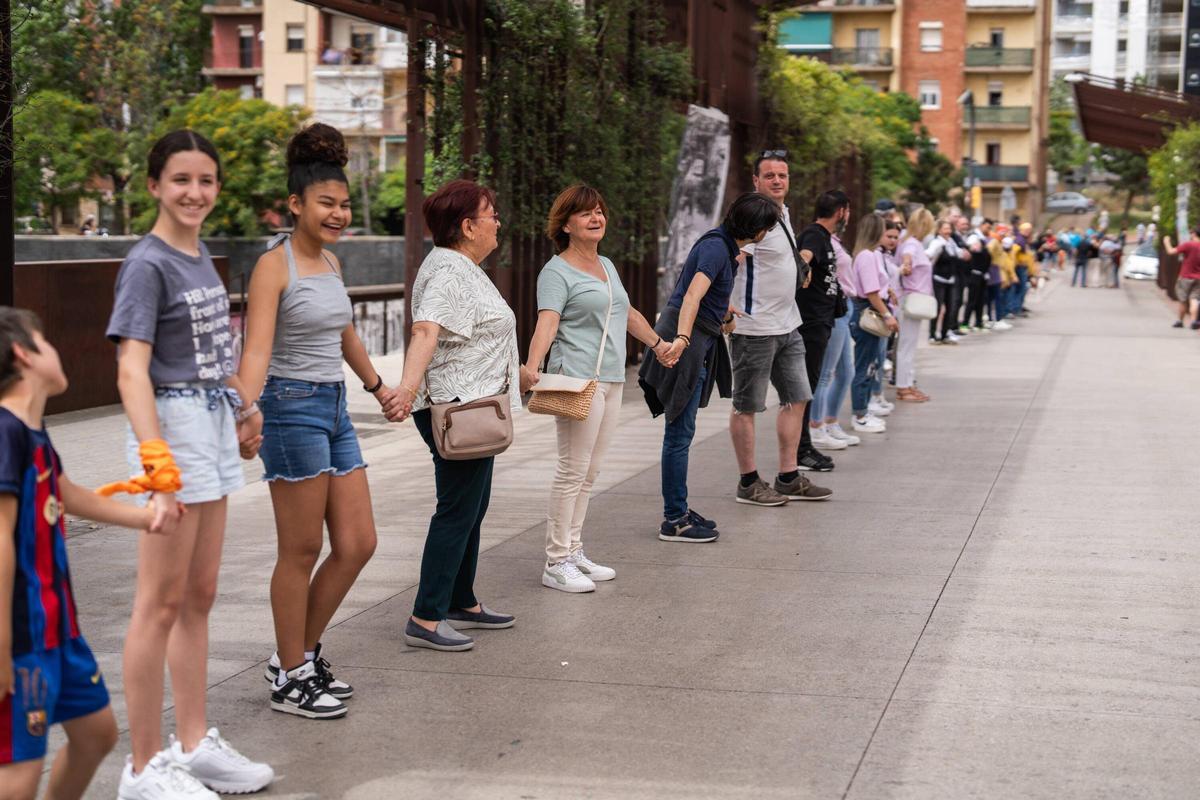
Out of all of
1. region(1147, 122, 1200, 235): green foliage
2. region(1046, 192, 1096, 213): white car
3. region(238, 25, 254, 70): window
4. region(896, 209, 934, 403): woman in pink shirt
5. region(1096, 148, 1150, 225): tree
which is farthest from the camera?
region(1046, 192, 1096, 213): white car

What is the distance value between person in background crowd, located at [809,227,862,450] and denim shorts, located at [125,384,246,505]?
267 inches

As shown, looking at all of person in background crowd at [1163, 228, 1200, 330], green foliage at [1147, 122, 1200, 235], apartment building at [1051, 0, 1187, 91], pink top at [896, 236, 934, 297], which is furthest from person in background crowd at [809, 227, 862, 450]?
apartment building at [1051, 0, 1187, 91]

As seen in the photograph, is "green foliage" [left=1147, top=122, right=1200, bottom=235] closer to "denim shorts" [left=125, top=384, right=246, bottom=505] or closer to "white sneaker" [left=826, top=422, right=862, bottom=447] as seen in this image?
"white sneaker" [left=826, top=422, right=862, bottom=447]

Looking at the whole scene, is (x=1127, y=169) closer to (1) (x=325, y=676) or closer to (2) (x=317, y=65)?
(2) (x=317, y=65)

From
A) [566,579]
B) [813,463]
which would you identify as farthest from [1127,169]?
[566,579]

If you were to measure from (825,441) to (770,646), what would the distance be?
566 cm

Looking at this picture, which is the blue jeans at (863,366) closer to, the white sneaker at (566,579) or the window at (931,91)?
the white sneaker at (566,579)

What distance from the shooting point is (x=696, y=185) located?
16203mm

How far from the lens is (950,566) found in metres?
7.41

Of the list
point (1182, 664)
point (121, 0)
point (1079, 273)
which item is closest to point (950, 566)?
point (1182, 664)

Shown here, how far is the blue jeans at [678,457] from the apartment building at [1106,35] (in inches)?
4547

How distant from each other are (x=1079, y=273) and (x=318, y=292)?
47.2 metres

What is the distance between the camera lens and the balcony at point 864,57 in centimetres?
8606

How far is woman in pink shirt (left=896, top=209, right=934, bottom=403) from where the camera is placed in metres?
14.6
